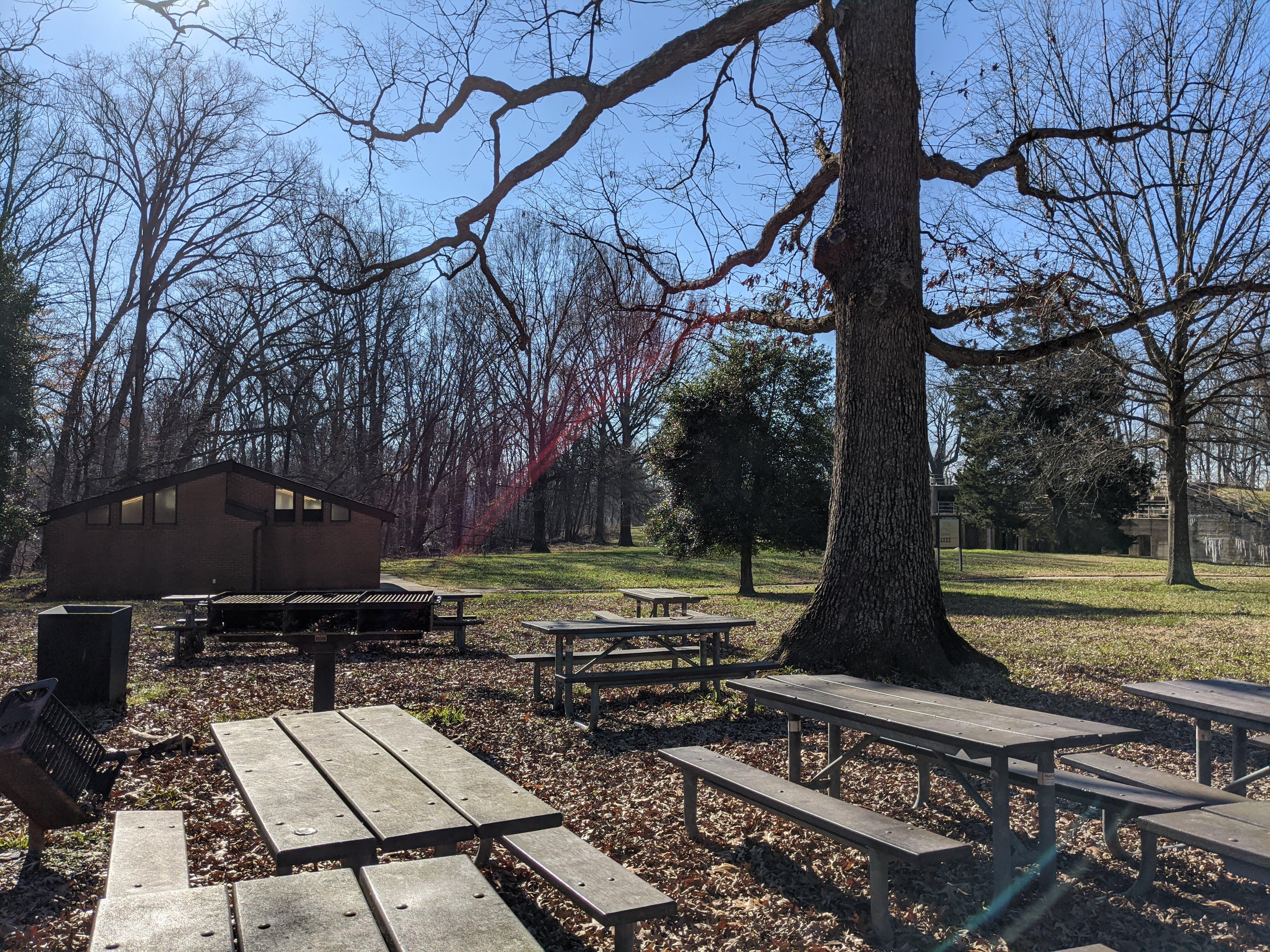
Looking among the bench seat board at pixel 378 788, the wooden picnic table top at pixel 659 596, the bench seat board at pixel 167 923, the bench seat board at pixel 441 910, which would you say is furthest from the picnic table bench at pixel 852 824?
the wooden picnic table top at pixel 659 596

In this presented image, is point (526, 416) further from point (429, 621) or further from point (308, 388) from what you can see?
point (429, 621)

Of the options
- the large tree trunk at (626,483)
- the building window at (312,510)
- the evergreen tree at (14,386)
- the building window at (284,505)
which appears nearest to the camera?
the evergreen tree at (14,386)

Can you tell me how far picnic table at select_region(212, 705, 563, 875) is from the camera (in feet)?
9.60

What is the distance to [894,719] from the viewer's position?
4293 mm

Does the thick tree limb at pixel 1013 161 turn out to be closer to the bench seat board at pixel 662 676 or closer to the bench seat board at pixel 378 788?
the bench seat board at pixel 662 676

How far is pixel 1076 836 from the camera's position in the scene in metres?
4.84

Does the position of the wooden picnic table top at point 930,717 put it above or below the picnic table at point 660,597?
above

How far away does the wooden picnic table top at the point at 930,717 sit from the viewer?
3.83 metres

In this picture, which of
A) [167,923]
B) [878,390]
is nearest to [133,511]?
[878,390]

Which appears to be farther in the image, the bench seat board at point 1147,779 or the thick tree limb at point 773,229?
the thick tree limb at point 773,229

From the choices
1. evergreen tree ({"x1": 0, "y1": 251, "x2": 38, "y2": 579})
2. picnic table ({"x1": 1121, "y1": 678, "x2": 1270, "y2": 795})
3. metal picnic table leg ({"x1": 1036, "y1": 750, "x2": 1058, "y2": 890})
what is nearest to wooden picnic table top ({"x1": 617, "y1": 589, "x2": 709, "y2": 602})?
picnic table ({"x1": 1121, "y1": 678, "x2": 1270, "y2": 795})

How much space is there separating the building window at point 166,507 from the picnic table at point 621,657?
16834mm

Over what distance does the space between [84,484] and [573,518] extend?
28.4 meters

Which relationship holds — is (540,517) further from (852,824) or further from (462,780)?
(852,824)
